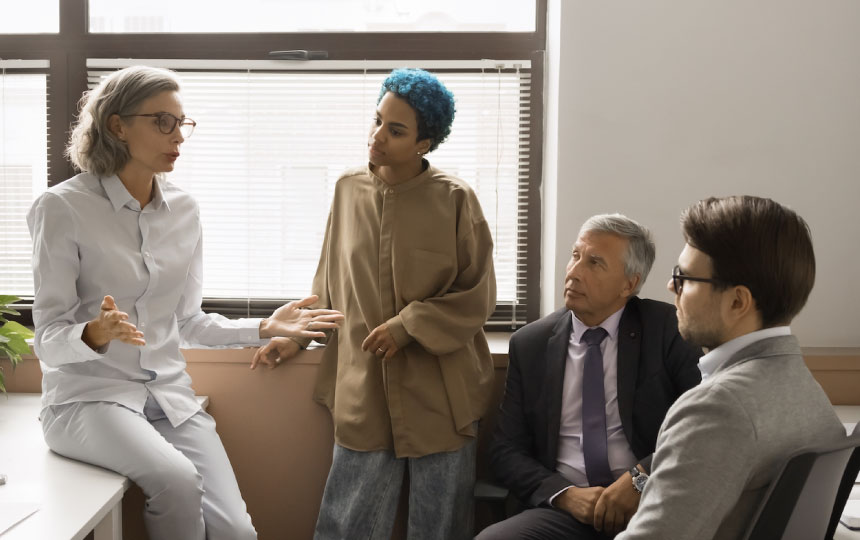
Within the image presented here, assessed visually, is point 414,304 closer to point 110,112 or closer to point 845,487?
point 110,112

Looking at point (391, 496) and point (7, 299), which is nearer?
point (391, 496)

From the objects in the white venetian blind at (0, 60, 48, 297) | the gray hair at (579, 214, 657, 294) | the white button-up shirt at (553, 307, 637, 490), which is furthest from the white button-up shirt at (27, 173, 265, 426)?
the gray hair at (579, 214, 657, 294)

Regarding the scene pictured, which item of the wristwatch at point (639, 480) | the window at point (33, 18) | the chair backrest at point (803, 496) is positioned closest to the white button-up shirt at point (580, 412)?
the wristwatch at point (639, 480)

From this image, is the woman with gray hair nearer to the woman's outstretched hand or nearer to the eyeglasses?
the woman's outstretched hand

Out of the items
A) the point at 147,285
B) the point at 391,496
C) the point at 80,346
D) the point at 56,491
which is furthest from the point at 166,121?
the point at 391,496

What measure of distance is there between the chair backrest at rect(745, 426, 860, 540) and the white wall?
1.39m

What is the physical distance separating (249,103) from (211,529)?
5.11 ft

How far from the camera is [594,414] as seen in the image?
234 centimetres

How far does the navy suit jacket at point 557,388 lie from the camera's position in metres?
2.31

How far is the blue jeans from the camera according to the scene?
8.21 ft

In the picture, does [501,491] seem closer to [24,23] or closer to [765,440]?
[765,440]

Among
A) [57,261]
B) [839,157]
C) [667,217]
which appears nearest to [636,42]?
[667,217]

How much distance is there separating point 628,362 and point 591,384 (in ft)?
0.41

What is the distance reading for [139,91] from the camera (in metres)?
2.37
